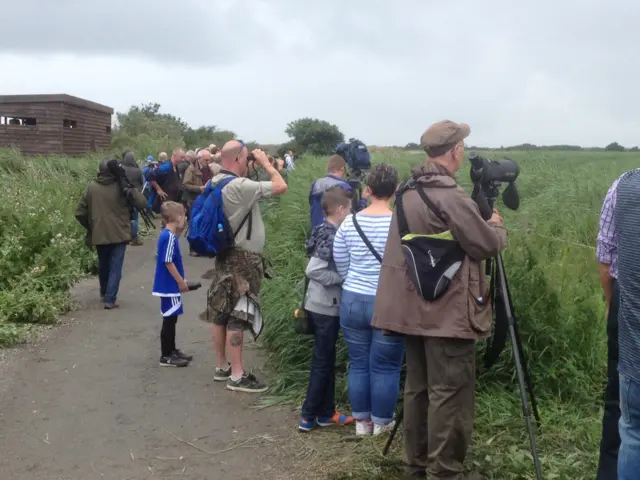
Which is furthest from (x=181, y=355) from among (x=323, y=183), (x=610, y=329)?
(x=610, y=329)

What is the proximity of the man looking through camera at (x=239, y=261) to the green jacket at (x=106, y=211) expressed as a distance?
326 centimetres

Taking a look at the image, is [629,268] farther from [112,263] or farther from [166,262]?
[112,263]

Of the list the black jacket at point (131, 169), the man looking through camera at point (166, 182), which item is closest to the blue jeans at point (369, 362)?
the black jacket at point (131, 169)

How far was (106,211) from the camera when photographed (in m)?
8.55

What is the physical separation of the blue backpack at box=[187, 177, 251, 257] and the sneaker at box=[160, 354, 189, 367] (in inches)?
57.0

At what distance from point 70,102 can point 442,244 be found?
722 inches

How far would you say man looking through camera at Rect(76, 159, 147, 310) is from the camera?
855 cm

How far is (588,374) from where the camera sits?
504cm

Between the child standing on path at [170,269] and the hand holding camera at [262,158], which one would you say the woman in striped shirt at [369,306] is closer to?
the hand holding camera at [262,158]

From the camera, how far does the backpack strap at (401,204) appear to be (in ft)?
11.9

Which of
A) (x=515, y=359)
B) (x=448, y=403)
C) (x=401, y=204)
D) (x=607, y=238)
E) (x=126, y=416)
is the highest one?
(x=401, y=204)

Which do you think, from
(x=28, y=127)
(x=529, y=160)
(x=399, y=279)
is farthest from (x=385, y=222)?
(x=28, y=127)

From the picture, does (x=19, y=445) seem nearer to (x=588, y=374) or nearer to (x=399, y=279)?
(x=399, y=279)

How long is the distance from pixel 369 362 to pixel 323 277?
2.07ft
